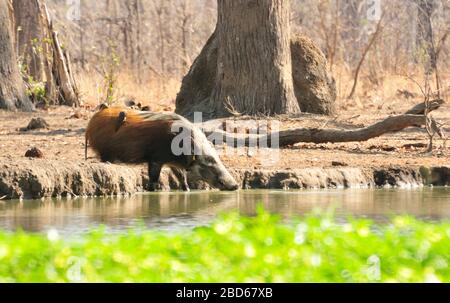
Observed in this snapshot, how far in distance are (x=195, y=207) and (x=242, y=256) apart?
4572 millimetres

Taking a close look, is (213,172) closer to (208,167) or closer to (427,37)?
(208,167)

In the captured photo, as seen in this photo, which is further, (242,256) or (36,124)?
(36,124)

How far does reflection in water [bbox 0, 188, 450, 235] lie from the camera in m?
8.79

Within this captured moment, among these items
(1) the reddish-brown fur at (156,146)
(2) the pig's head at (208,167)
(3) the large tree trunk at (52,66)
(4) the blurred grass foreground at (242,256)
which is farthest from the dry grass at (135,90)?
(4) the blurred grass foreground at (242,256)

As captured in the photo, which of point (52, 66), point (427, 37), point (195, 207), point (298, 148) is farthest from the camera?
point (427, 37)

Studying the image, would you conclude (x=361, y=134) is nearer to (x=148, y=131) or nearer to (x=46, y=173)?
(x=148, y=131)

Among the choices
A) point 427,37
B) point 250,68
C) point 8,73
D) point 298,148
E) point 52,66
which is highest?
point 427,37

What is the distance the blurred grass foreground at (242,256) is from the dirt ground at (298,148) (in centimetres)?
502

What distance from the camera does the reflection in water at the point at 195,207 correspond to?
879cm

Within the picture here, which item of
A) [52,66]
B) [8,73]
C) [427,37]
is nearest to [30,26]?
[52,66]

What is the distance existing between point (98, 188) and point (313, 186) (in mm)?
2748

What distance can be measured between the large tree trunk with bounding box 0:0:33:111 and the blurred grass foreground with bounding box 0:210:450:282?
13201 mm

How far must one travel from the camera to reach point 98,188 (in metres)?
11.3

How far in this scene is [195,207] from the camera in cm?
1024
